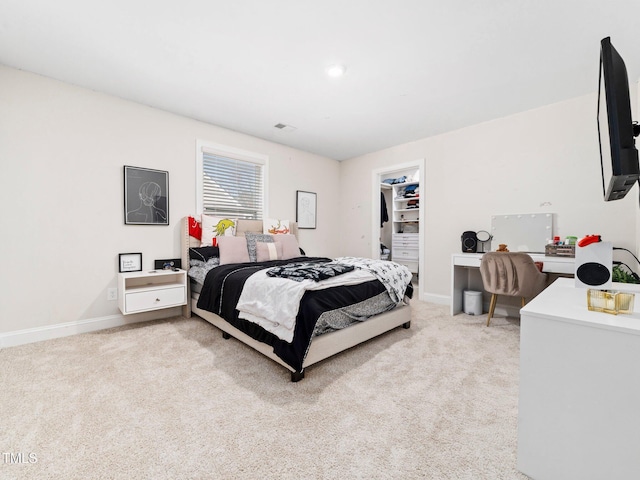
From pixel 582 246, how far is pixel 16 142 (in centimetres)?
424

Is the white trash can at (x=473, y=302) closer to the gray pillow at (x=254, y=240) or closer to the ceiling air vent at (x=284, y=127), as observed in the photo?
the gray pillow at (x=254, y=240)

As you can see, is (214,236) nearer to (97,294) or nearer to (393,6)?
(97,294)

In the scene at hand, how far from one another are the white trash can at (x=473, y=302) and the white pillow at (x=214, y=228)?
3091 mm

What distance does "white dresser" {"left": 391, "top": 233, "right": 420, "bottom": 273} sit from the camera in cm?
518

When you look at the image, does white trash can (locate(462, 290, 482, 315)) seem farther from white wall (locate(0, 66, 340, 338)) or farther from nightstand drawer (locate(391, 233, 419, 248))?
white wall (locate(0, 66, 340, 338))

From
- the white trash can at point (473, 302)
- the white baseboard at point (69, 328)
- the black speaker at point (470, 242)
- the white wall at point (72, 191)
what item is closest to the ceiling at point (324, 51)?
the white wall at point (72, 191)

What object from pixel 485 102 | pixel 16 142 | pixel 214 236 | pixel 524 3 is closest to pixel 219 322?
pixel 214 236

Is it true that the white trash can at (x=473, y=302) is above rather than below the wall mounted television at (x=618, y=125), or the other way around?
below

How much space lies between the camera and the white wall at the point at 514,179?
286cm

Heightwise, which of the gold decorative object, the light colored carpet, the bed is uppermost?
the gold decorative object

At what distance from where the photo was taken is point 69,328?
2.71m

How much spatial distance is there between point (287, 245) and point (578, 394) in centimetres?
310

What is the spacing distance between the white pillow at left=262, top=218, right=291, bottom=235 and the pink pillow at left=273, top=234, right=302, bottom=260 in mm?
333

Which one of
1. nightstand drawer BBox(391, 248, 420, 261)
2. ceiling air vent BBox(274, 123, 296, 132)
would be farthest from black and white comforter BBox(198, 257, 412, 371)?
nightstand drawer BBox(391, 248, 420, 261)
